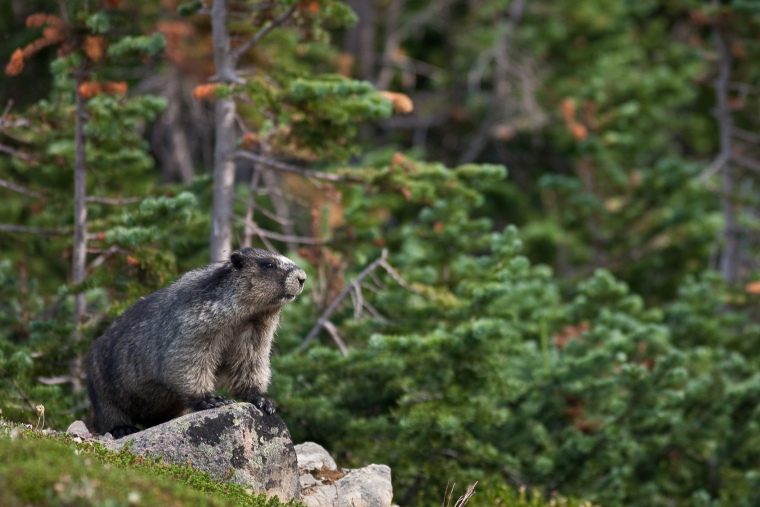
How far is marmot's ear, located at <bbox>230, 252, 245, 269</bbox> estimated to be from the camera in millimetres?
8102

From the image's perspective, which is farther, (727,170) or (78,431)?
(727,170)

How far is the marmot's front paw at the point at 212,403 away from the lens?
7.76 m

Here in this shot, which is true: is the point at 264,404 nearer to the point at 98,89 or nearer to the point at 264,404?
the point at 264,404

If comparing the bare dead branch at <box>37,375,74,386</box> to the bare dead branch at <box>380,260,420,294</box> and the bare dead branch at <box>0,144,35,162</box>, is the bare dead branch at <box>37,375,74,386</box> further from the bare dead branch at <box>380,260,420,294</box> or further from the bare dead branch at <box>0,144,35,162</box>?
the bare dead branch at <box>380,260,420,294</box>

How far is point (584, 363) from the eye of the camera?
1108cm

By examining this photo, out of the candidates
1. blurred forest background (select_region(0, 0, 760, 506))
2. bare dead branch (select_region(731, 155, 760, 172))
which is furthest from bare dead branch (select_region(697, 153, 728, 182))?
blurred forest background (select_region(0, 0, 760, 506))

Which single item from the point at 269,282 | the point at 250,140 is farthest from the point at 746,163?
the point at 269,282

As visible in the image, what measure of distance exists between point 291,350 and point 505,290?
252 cm

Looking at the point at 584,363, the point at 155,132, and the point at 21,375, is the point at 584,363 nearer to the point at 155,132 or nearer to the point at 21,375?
the point at 21,375

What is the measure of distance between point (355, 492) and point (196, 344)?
5.61 ft

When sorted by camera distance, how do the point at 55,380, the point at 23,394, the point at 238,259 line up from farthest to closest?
the point at 55,380
the point at 23,394
the point at 238,259

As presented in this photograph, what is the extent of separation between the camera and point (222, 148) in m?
10.7

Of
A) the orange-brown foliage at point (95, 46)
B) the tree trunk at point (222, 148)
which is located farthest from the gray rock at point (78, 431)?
the orange-brown foliage at point (95, 46)

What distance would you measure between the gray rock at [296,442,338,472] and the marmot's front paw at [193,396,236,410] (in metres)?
0.97
